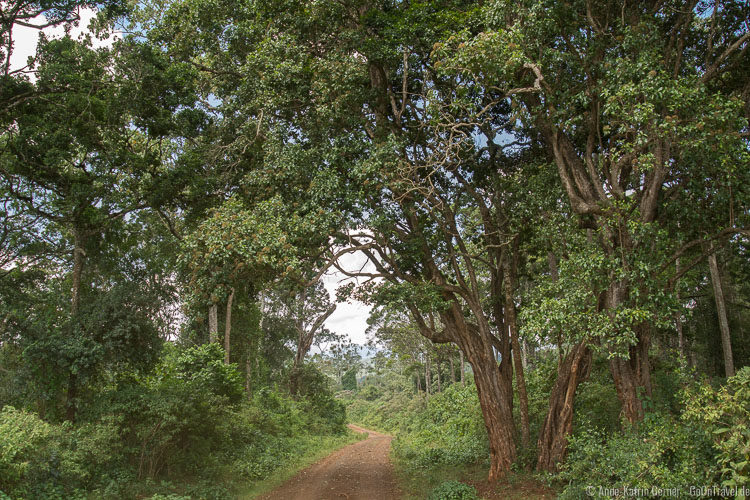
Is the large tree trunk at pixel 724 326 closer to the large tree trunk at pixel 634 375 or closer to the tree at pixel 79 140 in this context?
the large tree trunk at pixel 634 375

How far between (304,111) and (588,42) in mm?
6445

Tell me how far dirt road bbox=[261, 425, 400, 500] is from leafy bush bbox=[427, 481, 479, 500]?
5.70 ft

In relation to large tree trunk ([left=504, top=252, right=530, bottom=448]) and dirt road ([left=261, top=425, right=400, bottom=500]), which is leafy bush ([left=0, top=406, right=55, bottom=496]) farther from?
large tree trunk ([left=504, top=252, right=530, bottom=448])

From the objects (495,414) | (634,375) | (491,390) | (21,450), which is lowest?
(495,414)

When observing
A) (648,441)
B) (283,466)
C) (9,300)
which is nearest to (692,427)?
(648,441)

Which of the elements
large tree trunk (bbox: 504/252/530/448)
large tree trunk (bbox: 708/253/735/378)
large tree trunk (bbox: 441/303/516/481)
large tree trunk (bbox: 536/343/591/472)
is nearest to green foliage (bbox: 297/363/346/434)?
large tree trunk (bbox: 441/303/516/481)

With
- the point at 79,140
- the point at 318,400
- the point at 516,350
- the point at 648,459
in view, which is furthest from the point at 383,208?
the point at 318,400

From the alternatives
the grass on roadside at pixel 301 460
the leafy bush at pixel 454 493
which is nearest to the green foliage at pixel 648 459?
the leafy bush at pixel 454 493

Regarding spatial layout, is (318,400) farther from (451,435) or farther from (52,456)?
(52,456)

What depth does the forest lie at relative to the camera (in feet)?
26.6

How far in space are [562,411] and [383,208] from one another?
5716 millimetres

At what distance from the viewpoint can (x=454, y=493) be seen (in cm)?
959

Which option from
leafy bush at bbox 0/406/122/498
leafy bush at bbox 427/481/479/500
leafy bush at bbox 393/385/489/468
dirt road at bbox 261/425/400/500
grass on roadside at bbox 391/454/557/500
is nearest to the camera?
leafy bush at bbox 0/406/122/498

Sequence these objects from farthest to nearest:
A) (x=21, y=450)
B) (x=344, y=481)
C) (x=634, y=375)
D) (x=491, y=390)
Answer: (x=344, y=481) → (x=491, y=390) → (x=634, y=375) → (x=21, y=450)
